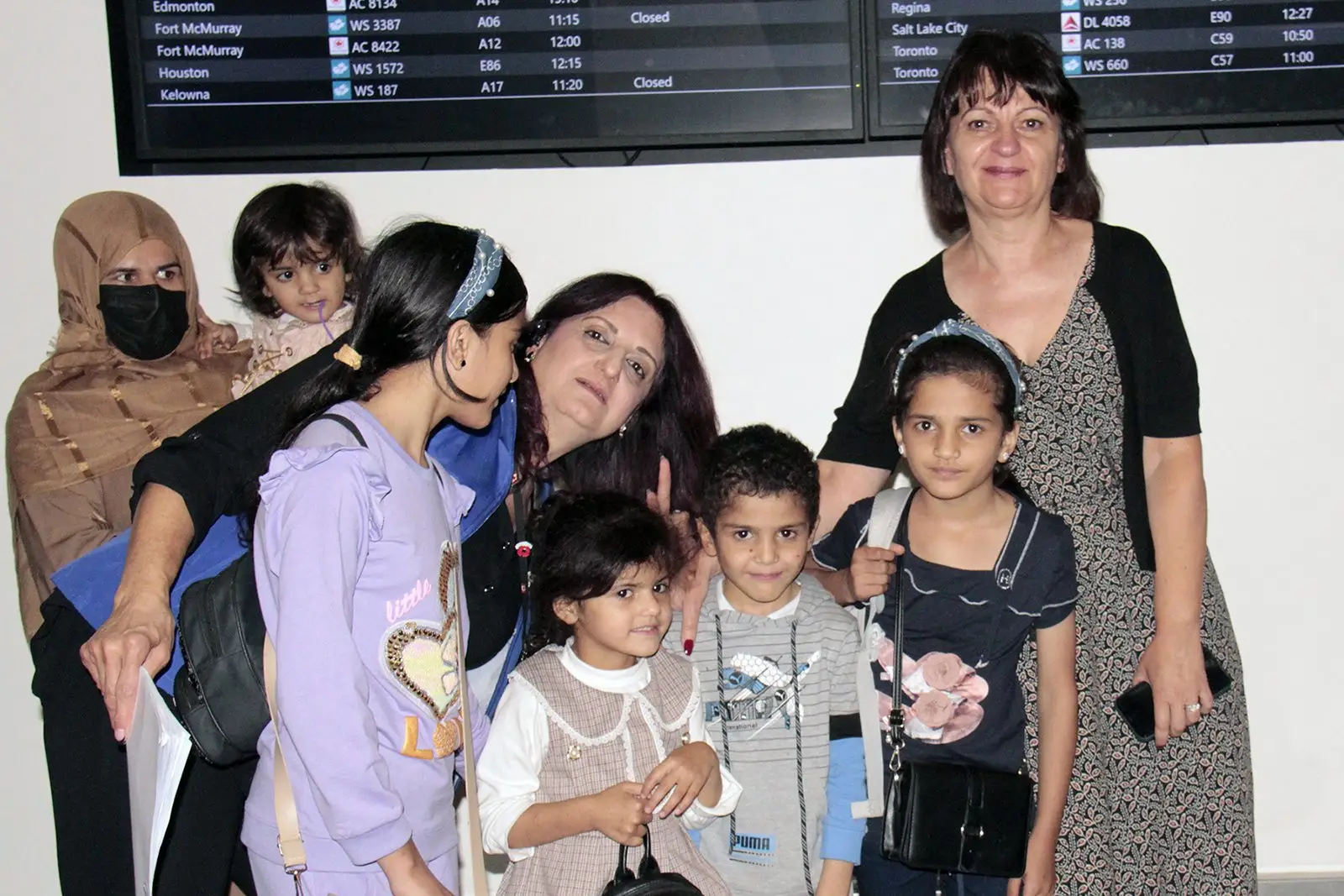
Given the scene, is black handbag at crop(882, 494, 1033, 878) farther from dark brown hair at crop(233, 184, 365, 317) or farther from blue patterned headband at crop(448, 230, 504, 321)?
dark brown hair at crop(233, 184, 365, 317)

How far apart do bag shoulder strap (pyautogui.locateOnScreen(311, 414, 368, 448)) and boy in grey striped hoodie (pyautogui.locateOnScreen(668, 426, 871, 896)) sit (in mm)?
749

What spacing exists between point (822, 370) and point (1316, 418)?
122cm

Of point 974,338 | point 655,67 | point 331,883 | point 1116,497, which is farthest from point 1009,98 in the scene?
point 331,883

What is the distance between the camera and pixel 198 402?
9.29ft

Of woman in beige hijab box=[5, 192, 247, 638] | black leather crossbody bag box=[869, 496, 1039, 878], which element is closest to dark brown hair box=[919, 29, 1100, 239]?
black leather crossbody bag box=[869, 496, 1039, 878]

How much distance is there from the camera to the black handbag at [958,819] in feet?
7.00

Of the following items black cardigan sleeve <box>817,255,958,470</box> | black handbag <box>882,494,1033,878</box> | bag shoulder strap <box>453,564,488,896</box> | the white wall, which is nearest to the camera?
bag shoulder strap <box>453,564,488,896</box>

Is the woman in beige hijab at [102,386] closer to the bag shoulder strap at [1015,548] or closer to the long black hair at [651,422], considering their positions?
the long black hair at [651,422]

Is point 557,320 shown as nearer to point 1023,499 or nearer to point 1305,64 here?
point 1023,499

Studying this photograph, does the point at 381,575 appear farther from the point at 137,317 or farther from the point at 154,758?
the point at 137,317

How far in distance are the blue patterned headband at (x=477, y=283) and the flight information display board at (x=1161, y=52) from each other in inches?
61.9

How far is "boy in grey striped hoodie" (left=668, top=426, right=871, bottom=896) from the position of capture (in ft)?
7.27

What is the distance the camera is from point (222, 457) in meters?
1.92

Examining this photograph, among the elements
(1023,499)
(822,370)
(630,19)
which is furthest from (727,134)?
(1023,499)
